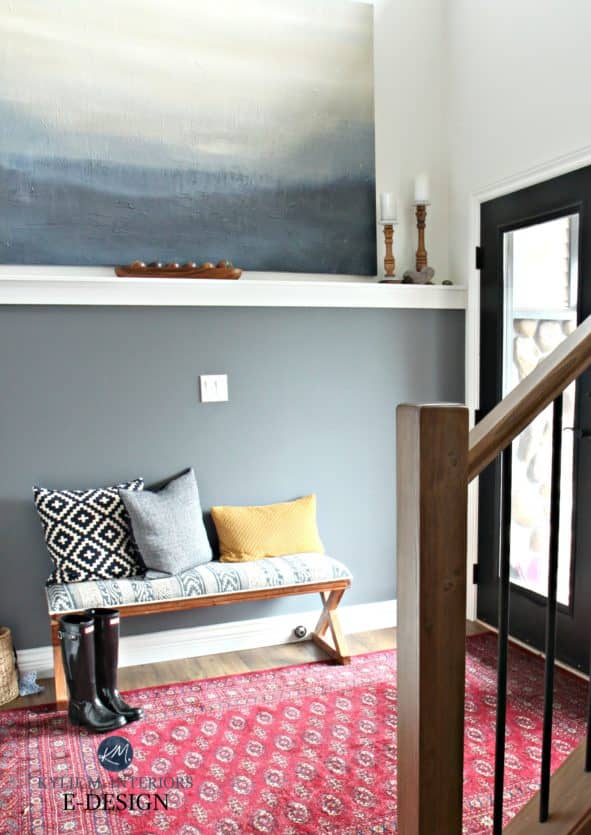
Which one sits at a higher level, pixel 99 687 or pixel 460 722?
pixel 460 722

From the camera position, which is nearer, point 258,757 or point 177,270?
point 258,757

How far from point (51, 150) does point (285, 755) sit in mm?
2507

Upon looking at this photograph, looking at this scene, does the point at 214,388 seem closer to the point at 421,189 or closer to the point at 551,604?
the point at 421,189

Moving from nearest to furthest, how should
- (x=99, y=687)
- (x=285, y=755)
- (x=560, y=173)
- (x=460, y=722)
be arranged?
1. (x=460, y=722)
2. (x=285, y=755)
3. (x=99, y=687)
4. (x=560, y=173)

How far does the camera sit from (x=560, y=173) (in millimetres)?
3041

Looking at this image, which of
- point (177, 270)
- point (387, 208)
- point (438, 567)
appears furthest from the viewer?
point (387, 208)

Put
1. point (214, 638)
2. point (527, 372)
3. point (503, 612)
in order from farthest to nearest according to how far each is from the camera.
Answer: point (214, 638) < point (527, 372) < point (503, 612)

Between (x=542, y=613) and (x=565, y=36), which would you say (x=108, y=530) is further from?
(x=565, y=36)

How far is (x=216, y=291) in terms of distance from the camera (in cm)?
332

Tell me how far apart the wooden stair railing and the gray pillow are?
1988 millimetres

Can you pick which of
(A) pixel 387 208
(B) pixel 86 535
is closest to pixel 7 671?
(B) pixel 86 535

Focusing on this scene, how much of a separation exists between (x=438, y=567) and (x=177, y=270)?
2361 millimetres

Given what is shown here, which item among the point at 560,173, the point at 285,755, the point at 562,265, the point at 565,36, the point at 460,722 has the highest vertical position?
the point at 565,36

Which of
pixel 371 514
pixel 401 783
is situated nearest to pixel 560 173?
pixel 371 514
